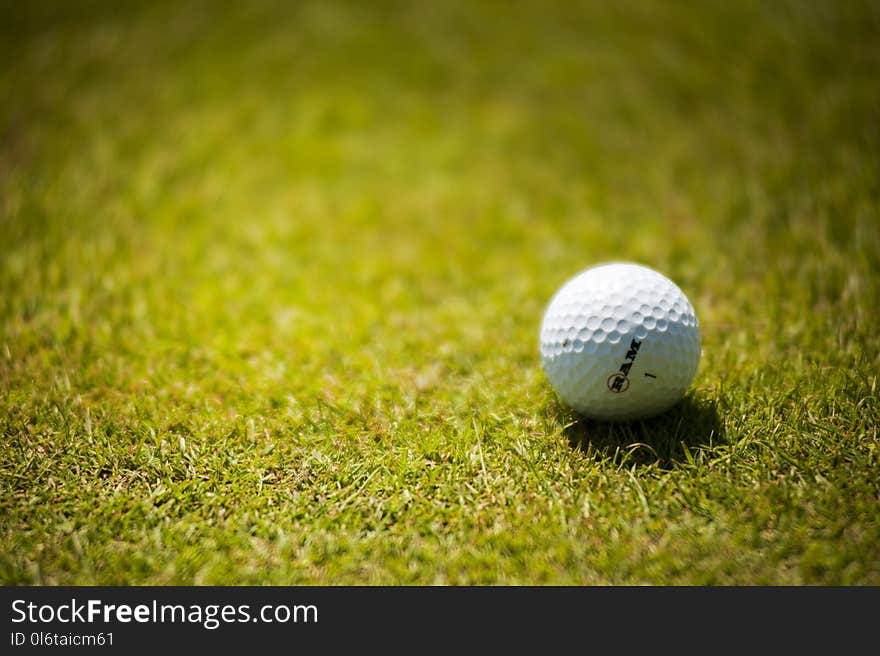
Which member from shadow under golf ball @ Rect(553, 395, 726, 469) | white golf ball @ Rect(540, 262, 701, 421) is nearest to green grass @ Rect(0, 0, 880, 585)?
shadow under golf ball @ Rect(553, 395, 726, 469)

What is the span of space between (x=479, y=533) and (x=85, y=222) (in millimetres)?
4603

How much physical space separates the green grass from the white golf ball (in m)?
0.20

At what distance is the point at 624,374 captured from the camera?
9.50ft

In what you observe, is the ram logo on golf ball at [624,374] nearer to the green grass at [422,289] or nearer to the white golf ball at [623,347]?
the white golf ball at [623,347]

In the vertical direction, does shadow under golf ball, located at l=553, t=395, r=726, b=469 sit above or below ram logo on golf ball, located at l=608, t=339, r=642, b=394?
below

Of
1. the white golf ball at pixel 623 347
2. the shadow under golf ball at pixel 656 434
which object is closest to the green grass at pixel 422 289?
the shadow under golf ball at pixel 656 434

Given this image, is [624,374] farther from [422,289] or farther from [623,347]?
[422,289]

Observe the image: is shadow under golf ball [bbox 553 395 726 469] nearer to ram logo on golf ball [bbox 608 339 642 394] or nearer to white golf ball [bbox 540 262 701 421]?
white golf ball [bbox 540 262 701 421]

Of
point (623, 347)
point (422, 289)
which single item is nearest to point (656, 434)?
point (623, 347)

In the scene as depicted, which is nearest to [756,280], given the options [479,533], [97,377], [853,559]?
[853,559]

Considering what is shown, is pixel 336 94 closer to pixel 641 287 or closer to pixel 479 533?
pixel 641 287

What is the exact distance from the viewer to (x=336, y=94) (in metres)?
8.37

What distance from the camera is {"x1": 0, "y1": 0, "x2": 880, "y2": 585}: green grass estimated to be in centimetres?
265

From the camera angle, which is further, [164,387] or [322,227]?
[322,227]
